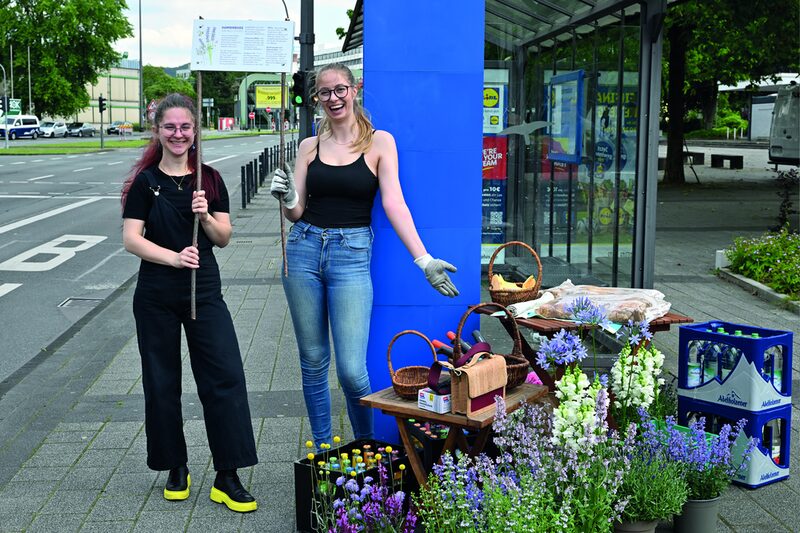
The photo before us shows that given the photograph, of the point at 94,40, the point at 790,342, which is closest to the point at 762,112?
the point at 94,40

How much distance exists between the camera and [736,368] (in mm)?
4871

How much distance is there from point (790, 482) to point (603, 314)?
4.49ft

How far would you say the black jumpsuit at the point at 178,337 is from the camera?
4.64 metres

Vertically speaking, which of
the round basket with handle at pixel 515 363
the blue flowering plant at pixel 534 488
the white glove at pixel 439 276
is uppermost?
the white glove at pixel 439 276

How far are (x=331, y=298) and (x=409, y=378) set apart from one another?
0.52 m

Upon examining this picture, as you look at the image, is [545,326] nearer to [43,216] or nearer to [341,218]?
[341,218]

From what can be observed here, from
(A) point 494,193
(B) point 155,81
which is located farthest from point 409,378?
(B) point 155,81

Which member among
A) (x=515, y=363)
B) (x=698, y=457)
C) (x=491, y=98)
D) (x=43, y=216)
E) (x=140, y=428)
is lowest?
(x=140, y=428)

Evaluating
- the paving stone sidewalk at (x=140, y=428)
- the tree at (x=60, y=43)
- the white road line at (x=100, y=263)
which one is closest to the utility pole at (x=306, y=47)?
the white road line at (x=100, y=263)

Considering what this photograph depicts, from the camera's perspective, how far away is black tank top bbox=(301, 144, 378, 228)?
181 inches

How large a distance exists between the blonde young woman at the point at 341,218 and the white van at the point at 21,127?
72846 mm

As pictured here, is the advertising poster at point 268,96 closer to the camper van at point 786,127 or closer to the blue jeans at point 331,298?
the camper van at point 786,127

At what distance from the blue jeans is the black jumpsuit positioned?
0.35 metres

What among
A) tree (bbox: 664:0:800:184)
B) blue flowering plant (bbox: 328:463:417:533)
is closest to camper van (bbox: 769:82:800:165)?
tree (bbox: 664:0:800:184)
